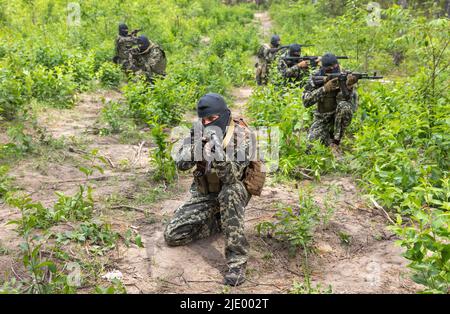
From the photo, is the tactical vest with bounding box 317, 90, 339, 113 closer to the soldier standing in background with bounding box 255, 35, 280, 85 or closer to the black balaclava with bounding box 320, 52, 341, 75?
the black balaclava with bounding box 320, 52, 341, 75

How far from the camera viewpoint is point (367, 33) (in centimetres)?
1024

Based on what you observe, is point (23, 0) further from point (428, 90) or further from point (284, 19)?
point (428, 90)

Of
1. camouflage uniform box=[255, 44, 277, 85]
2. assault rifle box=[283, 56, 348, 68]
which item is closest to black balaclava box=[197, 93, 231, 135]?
assault rifle box=[283, 56, 348, 68]

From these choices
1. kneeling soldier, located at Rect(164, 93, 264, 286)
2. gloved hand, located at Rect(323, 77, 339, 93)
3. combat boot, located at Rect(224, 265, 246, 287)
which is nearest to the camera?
combat boot, located at Rect(224, 265, 246, 287)

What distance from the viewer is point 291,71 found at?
9.27m

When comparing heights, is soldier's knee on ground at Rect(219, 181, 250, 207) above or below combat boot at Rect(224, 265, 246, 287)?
above

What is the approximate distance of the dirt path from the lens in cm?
375

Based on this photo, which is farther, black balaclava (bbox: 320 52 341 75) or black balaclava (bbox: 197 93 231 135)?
black balaclava (bbox: 320 52 341 75)

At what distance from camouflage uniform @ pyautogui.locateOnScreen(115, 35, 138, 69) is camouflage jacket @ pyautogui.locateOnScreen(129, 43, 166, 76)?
0.47 m

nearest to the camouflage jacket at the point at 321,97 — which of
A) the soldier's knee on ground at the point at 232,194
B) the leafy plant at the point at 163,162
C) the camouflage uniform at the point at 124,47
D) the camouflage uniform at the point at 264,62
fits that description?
the leafy plant at the point at 163,162
